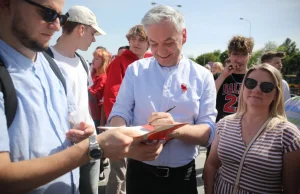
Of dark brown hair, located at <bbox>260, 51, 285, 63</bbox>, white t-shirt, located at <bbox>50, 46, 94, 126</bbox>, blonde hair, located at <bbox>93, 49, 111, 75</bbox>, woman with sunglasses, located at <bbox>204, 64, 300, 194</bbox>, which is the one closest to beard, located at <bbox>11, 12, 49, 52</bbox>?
white t-shirt, located at <bbox>50, 46, 94, 126</bbox>

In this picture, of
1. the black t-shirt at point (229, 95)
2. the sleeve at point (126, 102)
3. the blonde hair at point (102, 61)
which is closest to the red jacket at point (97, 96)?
the blonde hair at point (102, 61)

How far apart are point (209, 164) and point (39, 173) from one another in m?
1.68

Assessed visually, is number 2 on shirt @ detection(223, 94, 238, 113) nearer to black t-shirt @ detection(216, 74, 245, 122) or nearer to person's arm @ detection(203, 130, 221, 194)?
black t-shirt @ detection(216, 74, 245, 122)

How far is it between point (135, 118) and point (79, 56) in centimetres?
152

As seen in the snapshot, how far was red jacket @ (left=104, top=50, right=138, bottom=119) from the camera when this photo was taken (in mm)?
3172

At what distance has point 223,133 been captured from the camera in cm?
224

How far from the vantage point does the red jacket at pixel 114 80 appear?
317 cm

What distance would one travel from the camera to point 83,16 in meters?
2.81

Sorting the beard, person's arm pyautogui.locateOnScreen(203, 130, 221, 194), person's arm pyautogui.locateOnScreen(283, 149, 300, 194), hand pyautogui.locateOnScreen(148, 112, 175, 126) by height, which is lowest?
person's arm pyautogui.locateOnScreen(203, 130, 221, 194)

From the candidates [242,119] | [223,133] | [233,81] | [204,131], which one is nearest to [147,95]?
[204,131]

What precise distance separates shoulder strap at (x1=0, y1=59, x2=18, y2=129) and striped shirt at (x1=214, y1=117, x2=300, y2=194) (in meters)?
1.73

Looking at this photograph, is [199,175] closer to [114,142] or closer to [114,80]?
[114,80]

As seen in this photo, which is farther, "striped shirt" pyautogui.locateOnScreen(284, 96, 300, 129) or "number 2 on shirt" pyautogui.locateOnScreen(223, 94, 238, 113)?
"number 2 on shirt" pyautogui.locateOnScreen(223, 94, 238, 113)

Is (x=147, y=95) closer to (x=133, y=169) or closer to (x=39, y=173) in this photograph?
(x=133, y=169)
